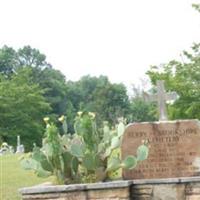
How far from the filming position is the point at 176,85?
22.2m

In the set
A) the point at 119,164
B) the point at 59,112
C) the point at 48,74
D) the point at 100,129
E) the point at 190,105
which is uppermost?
the point at 48,74

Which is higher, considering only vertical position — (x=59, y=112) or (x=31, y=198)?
(x=59, y=112)

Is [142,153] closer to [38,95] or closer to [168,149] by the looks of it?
[168,149]

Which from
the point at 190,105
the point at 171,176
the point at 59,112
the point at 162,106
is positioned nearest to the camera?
the point at 171,176

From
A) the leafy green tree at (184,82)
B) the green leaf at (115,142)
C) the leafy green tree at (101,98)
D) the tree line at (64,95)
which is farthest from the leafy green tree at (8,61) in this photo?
the green leaf at (115,142)

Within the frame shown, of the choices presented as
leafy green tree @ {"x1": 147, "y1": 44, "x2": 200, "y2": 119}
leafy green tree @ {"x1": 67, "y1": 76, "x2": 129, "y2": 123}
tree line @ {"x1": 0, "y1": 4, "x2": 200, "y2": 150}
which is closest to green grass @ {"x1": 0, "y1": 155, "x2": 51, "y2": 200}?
tree line @ {"x1": 0, "y1": 4, "x2": 200, "y2": 150}

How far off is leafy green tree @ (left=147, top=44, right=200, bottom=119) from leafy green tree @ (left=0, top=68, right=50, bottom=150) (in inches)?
759

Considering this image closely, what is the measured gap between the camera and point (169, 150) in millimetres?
6609

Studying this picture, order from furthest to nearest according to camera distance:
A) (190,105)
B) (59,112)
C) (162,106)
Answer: (59,112) < (190,105) < (162,106)

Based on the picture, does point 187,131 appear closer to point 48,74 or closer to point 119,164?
point 119,164

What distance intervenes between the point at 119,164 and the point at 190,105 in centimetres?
1602

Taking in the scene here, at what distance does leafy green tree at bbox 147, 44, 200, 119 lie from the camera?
22.2m

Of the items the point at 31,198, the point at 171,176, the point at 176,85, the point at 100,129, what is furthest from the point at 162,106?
the point at 176,85

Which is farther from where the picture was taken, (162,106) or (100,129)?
(162,106)
